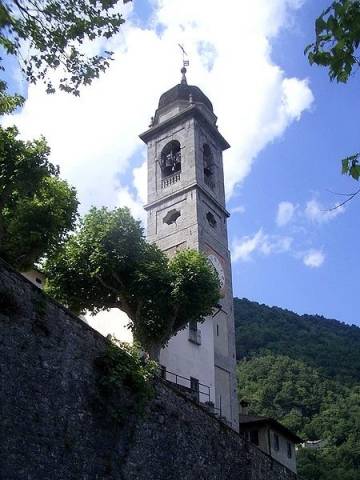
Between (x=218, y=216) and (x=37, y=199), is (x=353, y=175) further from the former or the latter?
(x=218, y=216)

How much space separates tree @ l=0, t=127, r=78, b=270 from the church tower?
403 inches

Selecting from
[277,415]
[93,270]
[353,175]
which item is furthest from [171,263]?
[277,415]

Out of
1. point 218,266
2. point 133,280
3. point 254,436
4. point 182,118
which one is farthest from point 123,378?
point 182,118

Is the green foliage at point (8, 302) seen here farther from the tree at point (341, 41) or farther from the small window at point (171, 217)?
the small window at point (171, 217)

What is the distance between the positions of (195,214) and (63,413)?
22.5 m

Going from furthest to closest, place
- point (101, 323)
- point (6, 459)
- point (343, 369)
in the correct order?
point (343, 369)
point (101, 323)
point (6, 459)

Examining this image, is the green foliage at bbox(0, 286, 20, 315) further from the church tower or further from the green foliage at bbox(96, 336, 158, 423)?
the church tower

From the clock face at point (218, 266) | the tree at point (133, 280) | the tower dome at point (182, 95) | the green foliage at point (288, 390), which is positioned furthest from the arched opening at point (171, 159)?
the green foliage at point (288, 390)

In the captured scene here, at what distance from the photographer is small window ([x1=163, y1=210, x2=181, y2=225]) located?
36.1 metres

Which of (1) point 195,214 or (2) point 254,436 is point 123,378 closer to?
(2) point 254,436

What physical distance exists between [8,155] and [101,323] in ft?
42.8

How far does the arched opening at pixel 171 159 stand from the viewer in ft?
127

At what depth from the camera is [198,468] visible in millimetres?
18109

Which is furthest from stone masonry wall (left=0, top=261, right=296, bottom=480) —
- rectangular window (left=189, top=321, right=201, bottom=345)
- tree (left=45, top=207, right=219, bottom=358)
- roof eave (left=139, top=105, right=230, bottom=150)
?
roof eave (left=139, top=105, right=230, bottom=150)
